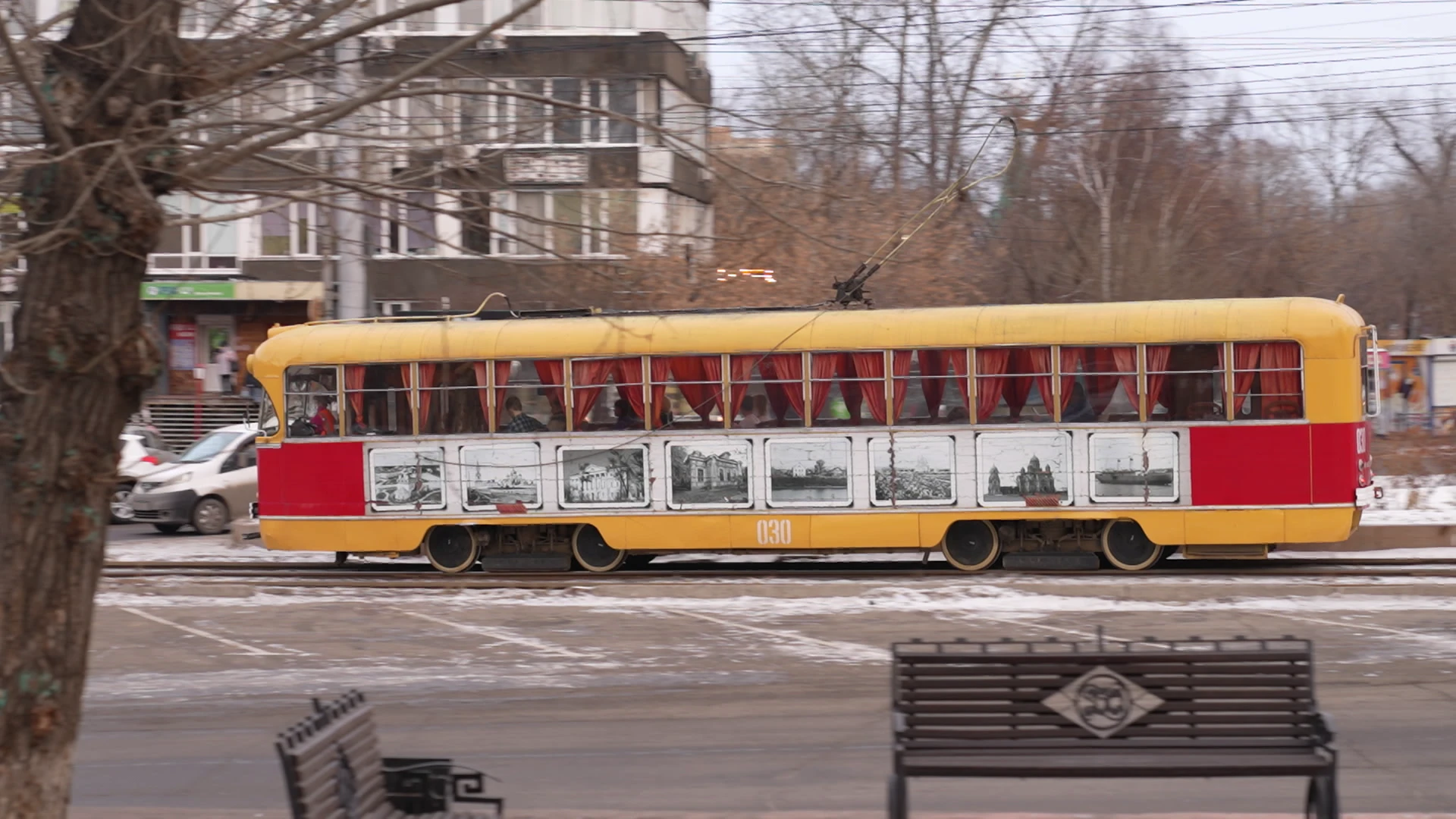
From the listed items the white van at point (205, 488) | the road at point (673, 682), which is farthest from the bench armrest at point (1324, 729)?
the white van at point (205, 488)

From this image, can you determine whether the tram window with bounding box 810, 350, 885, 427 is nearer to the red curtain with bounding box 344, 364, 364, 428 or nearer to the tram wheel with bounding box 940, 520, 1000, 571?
the tram wheel with bounding box 940, 520, 1000, 571

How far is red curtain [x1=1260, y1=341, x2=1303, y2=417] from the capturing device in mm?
16047

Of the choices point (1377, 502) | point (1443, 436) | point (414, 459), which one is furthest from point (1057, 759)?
point (1443, 436)

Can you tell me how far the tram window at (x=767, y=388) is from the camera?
17031mm

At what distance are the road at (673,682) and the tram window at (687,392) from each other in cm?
276

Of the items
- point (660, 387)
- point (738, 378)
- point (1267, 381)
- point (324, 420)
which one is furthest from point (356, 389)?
point (1267, 381)

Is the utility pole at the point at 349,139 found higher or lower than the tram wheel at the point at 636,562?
higher

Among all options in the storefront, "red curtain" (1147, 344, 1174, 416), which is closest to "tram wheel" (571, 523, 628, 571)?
"red curtain" (1147, 344, 1174, 416)

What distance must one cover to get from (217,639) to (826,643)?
526 cm

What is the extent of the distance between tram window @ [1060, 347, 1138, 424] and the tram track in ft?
5.75

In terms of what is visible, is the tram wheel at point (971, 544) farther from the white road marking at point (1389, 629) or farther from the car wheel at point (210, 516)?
the car wheel at point (210, 516)

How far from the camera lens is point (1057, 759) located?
579cm

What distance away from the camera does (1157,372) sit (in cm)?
1631

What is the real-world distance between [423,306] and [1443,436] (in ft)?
81.6
